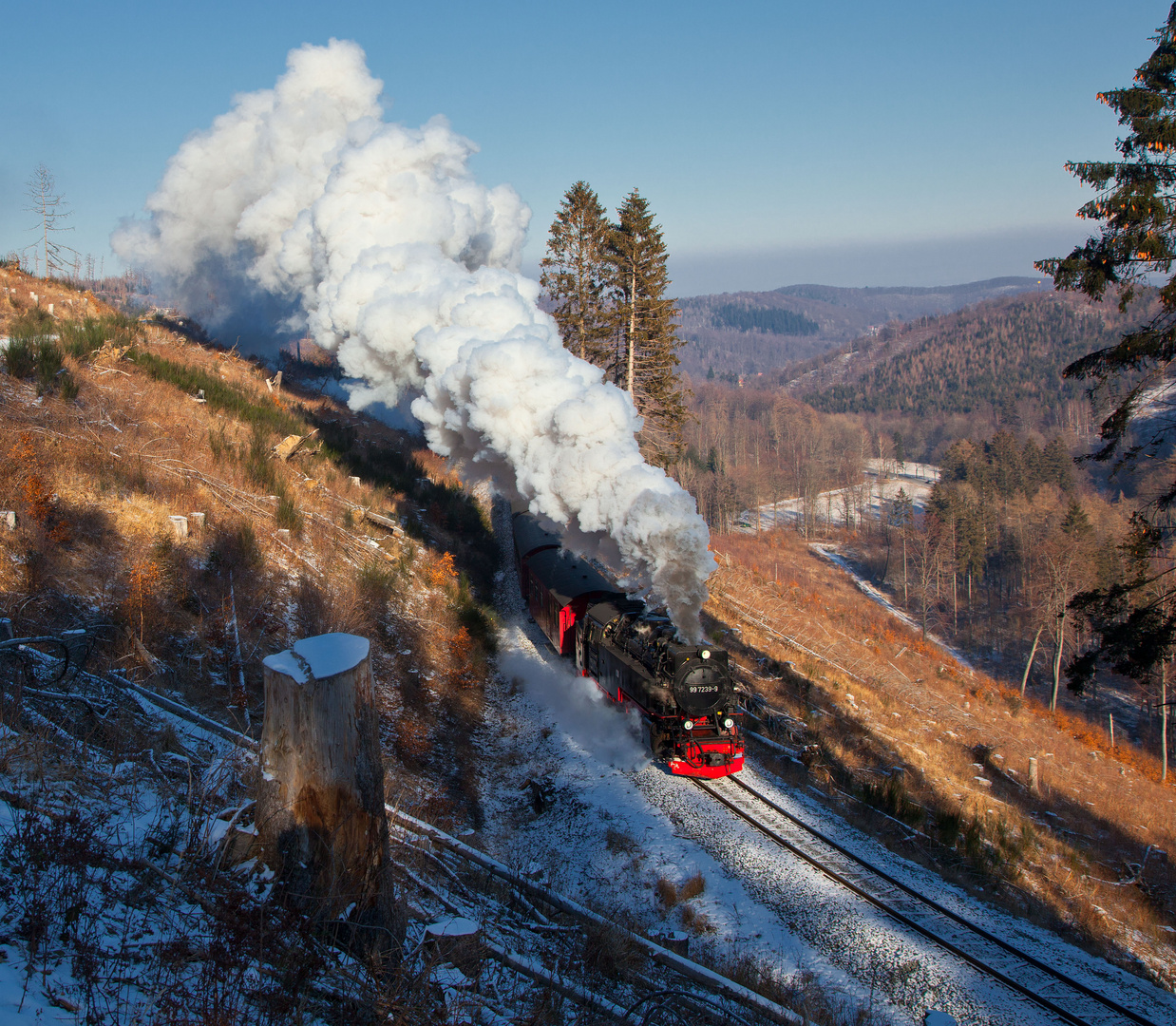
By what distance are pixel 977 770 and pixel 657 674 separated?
1147 centimetres

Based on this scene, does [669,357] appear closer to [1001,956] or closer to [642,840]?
[642,840]

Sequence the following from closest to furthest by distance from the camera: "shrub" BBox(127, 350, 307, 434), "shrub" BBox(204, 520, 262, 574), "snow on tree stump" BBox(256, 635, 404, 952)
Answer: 1. "snow on tree stump" BBox(256, 635, 404, 952)
2. "shrub" BBox(204, 520, 262, 574)
3. "shrub" BBox(127, 350, 307, 434)

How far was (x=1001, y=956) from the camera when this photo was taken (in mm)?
8414

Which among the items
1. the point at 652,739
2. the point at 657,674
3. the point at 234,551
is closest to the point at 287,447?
the point at 234,551

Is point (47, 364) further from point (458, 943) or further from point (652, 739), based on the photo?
point (458, 943)

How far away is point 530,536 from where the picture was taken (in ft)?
68.4

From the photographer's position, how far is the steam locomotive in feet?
38.7

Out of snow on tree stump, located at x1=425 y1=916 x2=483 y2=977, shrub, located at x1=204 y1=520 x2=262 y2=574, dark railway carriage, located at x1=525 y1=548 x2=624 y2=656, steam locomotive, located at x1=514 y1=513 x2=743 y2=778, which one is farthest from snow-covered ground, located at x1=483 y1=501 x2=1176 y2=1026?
shrub, located at x1=204 y1=520 x2=262 y2=574

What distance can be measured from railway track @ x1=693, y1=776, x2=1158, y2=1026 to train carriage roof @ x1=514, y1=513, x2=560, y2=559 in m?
9.11

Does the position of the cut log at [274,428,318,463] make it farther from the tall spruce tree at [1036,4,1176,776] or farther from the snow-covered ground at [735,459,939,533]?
the snow-covered ground at [735,459,939,533]

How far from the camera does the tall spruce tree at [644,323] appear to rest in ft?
85.7

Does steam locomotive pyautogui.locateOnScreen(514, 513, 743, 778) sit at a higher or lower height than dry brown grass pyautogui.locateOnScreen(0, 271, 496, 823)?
lower

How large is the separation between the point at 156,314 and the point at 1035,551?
5655 centimetres

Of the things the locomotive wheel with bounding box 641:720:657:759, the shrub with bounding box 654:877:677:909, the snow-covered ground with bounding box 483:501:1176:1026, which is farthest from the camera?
the locomotive wheel with bounding box 641:720:657:759
